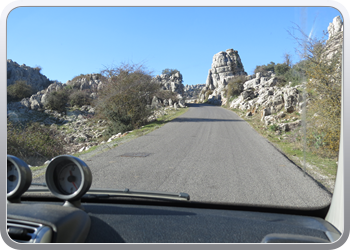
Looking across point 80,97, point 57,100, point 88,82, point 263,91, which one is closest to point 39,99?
point 57,100

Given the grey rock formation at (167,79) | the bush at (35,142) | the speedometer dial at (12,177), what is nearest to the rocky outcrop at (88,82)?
the bush at (35,142)

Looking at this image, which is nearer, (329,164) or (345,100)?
(345,100)

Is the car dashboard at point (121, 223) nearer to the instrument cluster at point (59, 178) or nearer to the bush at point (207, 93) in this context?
the instrument cluster at point (59, 178)

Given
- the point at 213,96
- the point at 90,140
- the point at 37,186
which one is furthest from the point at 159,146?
the point at 213,96

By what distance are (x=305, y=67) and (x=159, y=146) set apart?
10.9 ft

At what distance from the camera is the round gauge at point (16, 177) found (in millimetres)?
1807

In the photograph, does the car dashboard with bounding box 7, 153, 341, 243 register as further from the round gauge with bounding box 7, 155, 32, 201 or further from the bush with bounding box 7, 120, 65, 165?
the bush with bounding box 7, 120, 65, 165

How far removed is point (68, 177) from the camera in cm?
189

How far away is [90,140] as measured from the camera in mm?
4262

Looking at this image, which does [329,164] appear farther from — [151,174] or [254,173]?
[151,174]

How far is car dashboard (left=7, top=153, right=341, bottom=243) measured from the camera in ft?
4.86

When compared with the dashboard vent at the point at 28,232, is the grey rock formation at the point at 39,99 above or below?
above

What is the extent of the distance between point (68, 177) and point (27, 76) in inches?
50.4

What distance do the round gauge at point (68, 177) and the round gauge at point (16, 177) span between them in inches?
5.4
